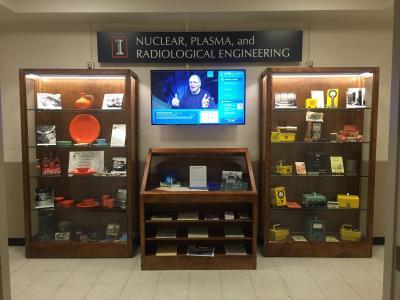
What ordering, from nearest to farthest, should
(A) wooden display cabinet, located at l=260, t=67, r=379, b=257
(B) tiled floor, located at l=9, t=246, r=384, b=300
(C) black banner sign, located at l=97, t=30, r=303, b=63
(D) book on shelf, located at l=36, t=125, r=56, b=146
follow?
(B) tiled floor, located at l=9, t=246, r=384, b=300 < (A) wooden display cabinet, located at l=260, t=67, r=379, b=257 < (D) book on shelf, located at l=36, t=125, r=56, b=146 < (C) black banner sign, located at l=97, t=30, r=303, b=63

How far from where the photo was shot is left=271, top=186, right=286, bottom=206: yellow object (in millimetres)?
4027

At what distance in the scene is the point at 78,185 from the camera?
4.24 meters

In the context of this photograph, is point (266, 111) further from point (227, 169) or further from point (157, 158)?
point (157, 158)

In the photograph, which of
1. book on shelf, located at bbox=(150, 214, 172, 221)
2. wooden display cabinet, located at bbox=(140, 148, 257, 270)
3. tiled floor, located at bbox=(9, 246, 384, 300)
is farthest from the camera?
book on shelf, located at bbox=(150, 214, 172, 221)

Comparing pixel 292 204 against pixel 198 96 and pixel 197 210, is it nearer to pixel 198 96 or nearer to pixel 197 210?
pixel 197 210

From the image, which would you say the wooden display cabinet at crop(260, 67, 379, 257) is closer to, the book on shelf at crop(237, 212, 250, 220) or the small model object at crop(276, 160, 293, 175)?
the small model object at crop(276, 160, 293, 175)

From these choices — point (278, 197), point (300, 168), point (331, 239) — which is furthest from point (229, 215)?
point (331, 239)

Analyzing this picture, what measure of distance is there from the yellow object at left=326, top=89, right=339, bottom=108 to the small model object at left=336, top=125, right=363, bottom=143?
32cm

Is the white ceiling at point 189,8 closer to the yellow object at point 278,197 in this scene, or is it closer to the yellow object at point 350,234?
the yellow object at point 278,197

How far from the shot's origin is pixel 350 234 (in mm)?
3990

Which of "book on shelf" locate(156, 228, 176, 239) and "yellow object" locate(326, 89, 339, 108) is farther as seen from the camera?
"yellow object" locate(326, 89, 339, 108)

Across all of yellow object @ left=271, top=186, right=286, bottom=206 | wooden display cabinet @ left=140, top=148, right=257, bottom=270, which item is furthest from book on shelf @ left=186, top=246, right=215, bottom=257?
yellow object @ left=271, top=186, right=286, bottom=206

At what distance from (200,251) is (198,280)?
1.27ft

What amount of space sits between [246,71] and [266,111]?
27.0 inches
